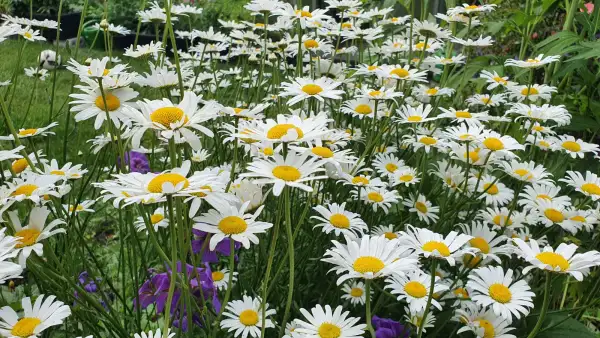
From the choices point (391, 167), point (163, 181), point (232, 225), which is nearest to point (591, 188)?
point (391, 167)

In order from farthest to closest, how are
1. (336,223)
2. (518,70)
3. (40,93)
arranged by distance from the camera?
(40,93), (518,70), (336,223)

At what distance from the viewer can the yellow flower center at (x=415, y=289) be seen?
928mm

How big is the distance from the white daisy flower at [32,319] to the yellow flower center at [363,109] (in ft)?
3.17

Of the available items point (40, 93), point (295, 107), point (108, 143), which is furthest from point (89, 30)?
point (108, 143)

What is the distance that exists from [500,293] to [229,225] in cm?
47

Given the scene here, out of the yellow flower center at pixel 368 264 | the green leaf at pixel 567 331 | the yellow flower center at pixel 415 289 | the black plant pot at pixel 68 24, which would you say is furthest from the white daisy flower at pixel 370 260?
the black plant pot at pixel 68 24

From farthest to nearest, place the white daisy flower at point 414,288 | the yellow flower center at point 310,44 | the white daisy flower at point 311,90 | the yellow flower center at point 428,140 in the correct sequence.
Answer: the yellow flower center at point 310,44
the yellow flower center at point 428,140
the white daisy flower at point 311,90
the white daisy flower at point 414,288

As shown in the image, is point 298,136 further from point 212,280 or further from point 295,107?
point 295,107

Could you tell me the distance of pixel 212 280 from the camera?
1.14 meters

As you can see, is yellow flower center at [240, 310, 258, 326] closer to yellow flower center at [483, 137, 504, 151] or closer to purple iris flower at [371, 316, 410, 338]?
purple iris flower at [371, 316, 410, 338]

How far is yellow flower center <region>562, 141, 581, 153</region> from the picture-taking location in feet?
5.12

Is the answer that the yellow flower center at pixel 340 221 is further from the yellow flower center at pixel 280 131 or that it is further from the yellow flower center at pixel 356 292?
the yellow flower center at pixel 280 131

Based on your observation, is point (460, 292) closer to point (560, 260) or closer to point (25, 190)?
point (560, 260)

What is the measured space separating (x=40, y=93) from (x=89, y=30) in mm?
1767
